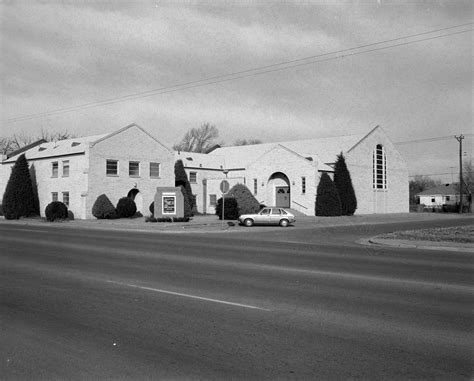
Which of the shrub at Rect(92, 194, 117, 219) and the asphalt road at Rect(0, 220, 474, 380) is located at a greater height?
the shrub at Rect(92, 194, 117, 219)

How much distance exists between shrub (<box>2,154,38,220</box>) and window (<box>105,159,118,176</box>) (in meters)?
7.88

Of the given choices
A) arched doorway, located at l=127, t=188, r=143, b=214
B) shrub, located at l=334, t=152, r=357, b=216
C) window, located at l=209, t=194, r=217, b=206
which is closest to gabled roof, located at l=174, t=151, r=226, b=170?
window, located at l=209, t=194, r=217, b=206

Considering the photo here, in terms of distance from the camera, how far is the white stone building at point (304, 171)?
150 feet

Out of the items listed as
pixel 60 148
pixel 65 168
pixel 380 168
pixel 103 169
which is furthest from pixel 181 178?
pixel 380 168

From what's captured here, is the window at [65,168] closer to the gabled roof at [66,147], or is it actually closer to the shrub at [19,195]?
the gabled roof at [66,147]

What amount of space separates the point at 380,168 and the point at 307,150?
865 centimetres

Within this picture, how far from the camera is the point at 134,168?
1763 inches

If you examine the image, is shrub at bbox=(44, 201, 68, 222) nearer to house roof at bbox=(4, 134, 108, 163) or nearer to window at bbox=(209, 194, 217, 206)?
house roof at bbox=(4, 134, 108, 163)

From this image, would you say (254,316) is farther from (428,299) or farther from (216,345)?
(428,299)

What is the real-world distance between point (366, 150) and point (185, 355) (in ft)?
164

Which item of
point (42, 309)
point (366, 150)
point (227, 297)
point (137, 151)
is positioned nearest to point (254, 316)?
point (227, 297)

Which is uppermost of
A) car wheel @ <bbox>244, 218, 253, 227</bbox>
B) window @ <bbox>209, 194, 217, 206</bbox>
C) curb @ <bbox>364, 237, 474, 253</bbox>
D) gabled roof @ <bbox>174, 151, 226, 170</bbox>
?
gabled roof @ <bbox>174, 151, 226, 170</bbox>

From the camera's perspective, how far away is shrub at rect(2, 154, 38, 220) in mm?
42656

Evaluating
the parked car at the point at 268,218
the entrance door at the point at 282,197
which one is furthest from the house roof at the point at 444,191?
the parked car at the point at 268,218
